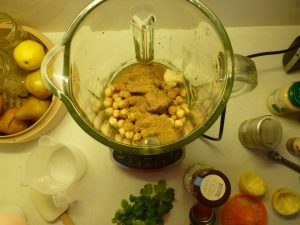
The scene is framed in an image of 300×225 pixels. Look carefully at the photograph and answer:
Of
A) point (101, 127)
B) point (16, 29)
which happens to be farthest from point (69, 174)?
point (16, 29)

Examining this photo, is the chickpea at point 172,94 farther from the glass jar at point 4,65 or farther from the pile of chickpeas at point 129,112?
the glass jar at point 4,65

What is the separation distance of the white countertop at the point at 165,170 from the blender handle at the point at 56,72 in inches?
9.1

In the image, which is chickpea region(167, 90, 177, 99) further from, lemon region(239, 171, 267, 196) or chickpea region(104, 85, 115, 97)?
lemon region(239, 171, 267, 196)

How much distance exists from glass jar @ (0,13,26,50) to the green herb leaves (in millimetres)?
377

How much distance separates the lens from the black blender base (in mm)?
581

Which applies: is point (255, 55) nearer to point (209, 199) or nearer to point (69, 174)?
point (209, 199)

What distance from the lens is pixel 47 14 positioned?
2.13 ft

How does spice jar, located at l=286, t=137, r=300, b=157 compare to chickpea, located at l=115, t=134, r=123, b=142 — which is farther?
spice jar, located at l=286, t=137, r=300, b=157

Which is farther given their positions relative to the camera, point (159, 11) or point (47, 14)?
point (47, 14)

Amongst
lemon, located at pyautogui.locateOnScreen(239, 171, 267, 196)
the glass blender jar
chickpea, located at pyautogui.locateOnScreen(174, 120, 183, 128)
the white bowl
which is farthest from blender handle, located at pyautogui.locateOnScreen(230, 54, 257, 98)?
the white bowl

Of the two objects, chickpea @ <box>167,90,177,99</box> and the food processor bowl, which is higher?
the food processor bowl

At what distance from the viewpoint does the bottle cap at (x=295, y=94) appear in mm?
566

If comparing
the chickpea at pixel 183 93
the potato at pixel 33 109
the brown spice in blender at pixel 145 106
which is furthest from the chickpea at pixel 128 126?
the potato at pixel 33 109

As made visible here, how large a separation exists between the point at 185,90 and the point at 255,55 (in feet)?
0.67
